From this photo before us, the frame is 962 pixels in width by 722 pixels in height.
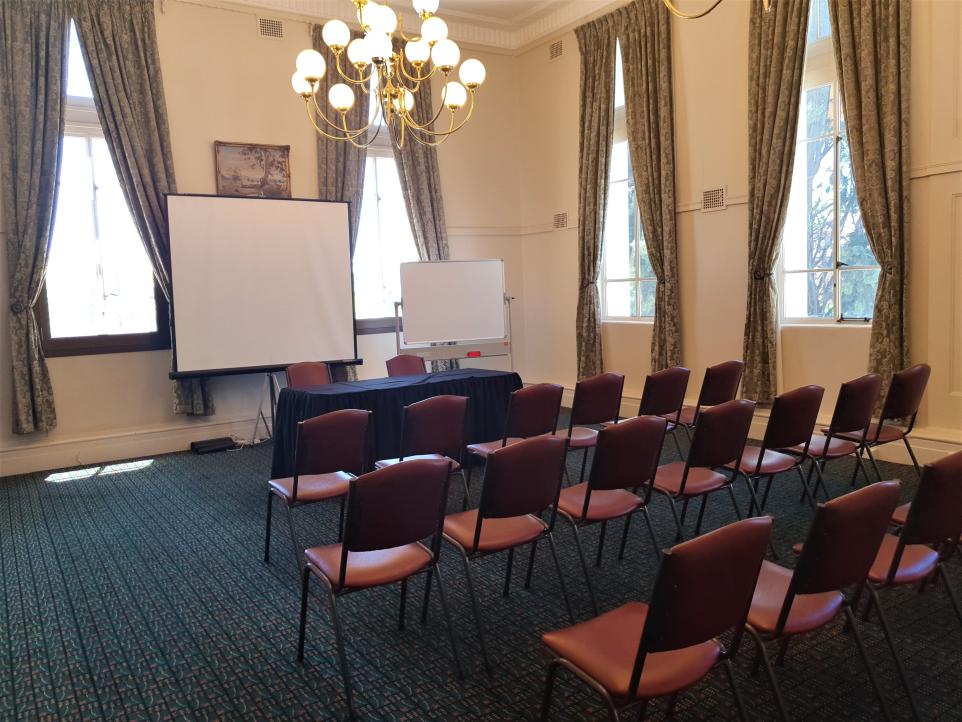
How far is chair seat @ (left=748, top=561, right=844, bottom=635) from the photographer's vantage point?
2.07 m

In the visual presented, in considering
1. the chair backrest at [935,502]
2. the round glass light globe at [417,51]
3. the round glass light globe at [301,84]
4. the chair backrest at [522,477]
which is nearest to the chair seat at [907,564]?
the chair backrest at [935,502]

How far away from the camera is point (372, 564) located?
262 centimetres

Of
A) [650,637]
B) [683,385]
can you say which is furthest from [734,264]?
[650,637]

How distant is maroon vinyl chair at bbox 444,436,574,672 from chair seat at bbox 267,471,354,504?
0.82 metres

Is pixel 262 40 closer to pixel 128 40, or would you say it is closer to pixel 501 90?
pixel 128 40

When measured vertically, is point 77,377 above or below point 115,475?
above

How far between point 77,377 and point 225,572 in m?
3.64

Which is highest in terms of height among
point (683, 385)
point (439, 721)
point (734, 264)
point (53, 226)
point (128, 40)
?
point (128, 40)

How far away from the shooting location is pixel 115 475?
19.5 ft

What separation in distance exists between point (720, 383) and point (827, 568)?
2994 mm

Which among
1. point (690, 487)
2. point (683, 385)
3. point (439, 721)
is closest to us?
point (439, 721)

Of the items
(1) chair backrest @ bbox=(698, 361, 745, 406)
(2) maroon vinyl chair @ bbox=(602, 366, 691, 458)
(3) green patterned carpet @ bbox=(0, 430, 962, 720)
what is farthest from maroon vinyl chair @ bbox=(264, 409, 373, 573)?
(1) chair backrest @ bbox=(698, 361, 745, 406)

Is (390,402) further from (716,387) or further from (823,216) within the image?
(823,216)

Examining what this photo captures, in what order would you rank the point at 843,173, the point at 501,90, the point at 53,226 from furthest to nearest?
the point at 501,90, the point at 53,226, the point at 843,173
